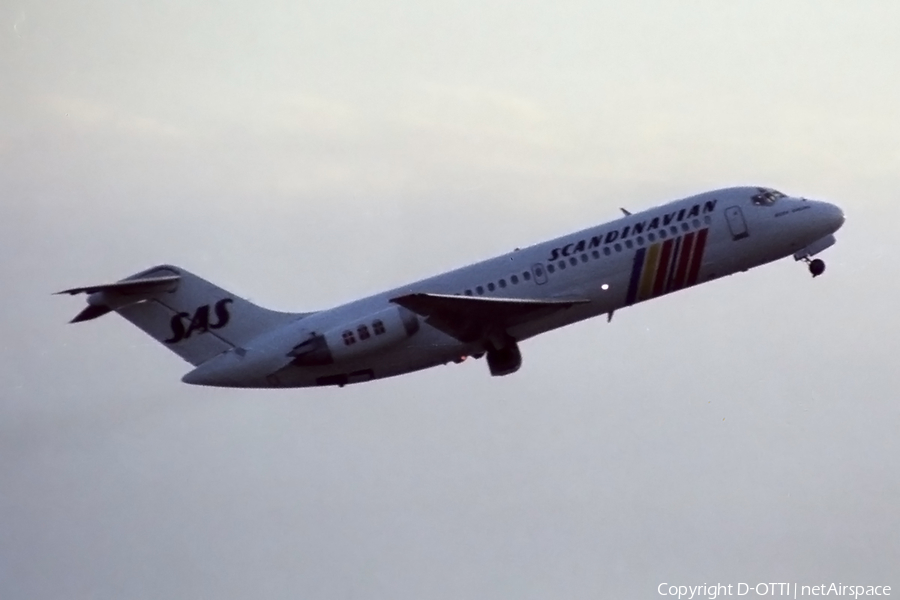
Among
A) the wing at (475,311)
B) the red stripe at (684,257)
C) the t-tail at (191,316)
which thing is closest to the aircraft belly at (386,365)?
the wing at (475,311)

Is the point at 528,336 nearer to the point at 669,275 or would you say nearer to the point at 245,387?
the point at 669,275

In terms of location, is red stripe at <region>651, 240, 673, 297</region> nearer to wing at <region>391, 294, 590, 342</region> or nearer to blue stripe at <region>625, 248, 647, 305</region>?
blue stripe at <region>625, 248, 647, 305</region>

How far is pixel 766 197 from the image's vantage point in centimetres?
3647

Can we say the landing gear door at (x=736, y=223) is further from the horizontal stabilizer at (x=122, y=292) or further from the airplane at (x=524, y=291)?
the horizontal stabilizer at (x=122, y=292)

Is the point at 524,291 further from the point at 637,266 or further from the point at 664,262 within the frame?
the point at 664,262

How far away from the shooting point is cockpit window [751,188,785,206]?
3625cm

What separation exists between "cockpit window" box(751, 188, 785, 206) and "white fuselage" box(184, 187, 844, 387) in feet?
0.14

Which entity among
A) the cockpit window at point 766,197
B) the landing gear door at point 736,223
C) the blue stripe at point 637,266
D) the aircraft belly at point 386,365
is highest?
the cockpit window at point 766,197

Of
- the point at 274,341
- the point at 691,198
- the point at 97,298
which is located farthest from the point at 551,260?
the point at 97,298

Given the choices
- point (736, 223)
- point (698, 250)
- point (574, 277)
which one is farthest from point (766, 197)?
point (574, 277)

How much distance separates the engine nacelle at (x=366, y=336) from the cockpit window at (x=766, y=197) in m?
9.66

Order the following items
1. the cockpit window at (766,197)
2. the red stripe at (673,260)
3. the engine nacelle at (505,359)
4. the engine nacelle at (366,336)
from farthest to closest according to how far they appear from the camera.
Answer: the cockpit window at (766,197), the engine nacelle at (505,359), the red stripe at (673,260), the engine nacelle at (366,336)

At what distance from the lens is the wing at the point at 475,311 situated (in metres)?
33.2

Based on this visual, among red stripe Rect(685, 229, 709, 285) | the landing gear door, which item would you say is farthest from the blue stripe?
the landing gear door
